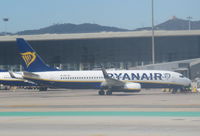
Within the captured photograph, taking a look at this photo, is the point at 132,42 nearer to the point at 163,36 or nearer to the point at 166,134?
the point at 163,36

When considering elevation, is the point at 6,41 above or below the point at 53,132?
above

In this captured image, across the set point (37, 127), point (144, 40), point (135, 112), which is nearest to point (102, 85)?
point (135, 112)

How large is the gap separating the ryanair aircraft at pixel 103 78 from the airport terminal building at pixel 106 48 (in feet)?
109

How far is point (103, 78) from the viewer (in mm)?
52625

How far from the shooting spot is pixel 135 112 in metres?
28.2

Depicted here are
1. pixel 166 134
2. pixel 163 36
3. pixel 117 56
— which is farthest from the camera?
pixel 117 56

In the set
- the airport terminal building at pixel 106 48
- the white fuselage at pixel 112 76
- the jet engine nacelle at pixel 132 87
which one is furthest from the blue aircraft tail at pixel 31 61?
the airport terminal building at pixel 106 48

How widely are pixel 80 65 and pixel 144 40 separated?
47.5 ft

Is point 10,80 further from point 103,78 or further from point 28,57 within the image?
point 103,78

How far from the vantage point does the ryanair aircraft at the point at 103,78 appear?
51625mm

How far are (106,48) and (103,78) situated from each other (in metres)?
39.3

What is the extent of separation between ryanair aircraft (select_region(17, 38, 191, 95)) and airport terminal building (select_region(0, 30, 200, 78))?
33.3m

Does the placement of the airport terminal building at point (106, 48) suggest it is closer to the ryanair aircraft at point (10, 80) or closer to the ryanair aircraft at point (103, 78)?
the ryanair aircraft at point (10, 80)

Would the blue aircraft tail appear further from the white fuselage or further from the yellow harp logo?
the white fuselage
